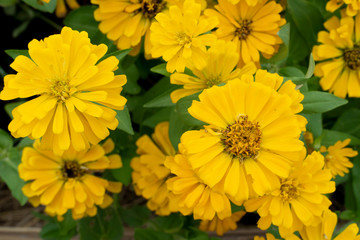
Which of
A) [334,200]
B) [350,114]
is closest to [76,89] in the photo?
[350,114]

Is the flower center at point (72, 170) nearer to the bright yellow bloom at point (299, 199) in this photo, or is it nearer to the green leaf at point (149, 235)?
the green leaf at point (149, 235)

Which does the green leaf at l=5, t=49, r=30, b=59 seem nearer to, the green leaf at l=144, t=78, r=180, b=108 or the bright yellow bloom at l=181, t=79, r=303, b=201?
the green leaf at l=144, t=78, r=180, b=108

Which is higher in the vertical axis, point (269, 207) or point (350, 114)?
point (269, 207)

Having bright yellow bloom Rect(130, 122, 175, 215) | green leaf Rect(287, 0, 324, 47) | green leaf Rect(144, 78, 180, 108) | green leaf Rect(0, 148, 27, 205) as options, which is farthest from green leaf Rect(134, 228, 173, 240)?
green leaf Rect(287, 0, 324, 47)

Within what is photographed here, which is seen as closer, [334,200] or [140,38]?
[140,38]

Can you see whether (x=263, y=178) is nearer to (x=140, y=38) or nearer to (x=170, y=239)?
(x=140, y=38)

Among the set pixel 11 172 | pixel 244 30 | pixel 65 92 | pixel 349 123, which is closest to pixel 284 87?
pixel 244 30
